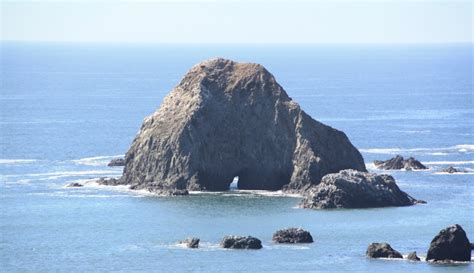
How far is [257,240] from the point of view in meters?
91.1

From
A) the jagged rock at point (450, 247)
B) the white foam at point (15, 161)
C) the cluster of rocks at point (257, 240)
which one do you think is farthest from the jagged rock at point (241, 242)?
the white foam at point (15, 161)

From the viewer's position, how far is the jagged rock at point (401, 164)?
12662 centimetres

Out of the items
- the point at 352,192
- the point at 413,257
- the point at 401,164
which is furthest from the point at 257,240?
the point at 401,164

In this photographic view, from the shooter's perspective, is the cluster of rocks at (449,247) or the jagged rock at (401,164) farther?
the jagged rock at (401,164)

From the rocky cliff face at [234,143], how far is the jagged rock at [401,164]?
12104mm

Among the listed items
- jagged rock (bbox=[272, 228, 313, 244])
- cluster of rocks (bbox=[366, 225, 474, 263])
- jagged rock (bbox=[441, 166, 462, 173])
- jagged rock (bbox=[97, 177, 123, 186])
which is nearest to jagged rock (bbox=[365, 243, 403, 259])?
cluster of rocks (bbox=[366, 225, 474, 263])

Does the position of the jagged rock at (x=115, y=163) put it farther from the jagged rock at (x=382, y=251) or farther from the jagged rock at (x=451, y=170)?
the jagged rock at (x=382, y=251)

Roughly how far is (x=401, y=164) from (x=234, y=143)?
699 inches

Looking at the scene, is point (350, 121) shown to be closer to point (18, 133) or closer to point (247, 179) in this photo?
point (18, 133)

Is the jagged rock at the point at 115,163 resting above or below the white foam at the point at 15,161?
above

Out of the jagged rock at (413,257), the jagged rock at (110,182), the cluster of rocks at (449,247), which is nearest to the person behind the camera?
the cluster of rocks at (449,247)

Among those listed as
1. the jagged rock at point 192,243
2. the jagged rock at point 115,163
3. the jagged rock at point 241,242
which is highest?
the jagged rock at point 241,242

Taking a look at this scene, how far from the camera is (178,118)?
11575 cm

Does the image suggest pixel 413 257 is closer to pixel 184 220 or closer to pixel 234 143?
pixel 184 220
